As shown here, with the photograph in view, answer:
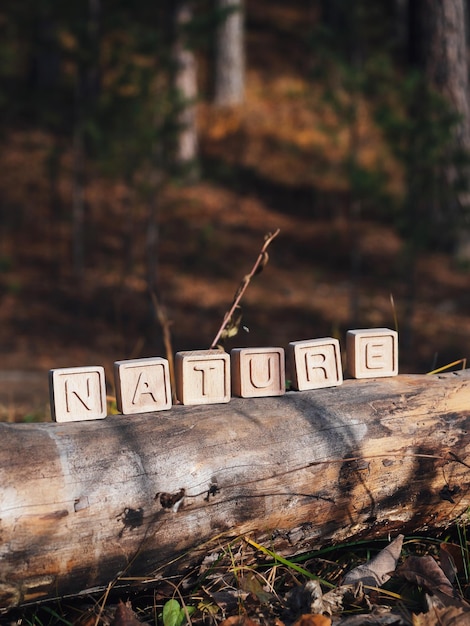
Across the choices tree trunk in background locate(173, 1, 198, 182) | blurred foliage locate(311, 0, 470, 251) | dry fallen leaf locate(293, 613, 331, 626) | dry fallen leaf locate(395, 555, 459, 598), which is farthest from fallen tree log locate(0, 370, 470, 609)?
Result: tree trunk in background locate(173, 1, 198, 182)

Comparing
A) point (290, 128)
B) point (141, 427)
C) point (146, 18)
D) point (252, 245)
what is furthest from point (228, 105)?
point (141, 427)

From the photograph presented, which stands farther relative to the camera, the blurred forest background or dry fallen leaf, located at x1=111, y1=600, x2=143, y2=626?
the blurred forest background

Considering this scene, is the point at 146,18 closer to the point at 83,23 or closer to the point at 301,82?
the point at 83,23

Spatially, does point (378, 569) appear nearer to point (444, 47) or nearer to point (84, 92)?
point (444, 47)

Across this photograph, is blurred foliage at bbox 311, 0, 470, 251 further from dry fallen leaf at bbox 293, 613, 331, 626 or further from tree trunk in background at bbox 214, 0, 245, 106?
dry fallen leaf at bbox 293, 613, 331, 626

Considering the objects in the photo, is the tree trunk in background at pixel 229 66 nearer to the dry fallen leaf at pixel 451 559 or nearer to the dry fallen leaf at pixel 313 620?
the dry fallen leaf at pixel 451 559
